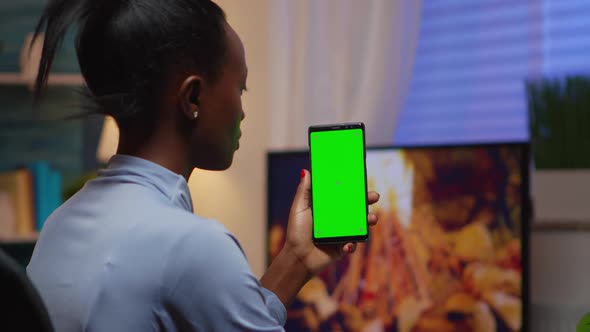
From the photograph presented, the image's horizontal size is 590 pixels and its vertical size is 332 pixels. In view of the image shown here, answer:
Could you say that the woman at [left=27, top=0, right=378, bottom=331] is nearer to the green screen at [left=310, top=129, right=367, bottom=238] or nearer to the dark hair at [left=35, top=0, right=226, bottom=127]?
the dark hair at [left=35, top=0, right=226, bottom=127]

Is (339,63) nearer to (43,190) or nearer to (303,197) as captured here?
(303,197)

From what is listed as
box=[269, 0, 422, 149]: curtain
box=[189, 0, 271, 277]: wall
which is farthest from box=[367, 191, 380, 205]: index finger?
box=[189, 0, 271, 277]: wall

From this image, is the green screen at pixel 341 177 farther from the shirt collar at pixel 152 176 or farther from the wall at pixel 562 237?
the wall at pixel 562 237

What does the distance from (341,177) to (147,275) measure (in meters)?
0.53

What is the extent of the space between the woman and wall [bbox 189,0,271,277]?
117 centimetres

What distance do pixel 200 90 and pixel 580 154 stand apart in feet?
3.36

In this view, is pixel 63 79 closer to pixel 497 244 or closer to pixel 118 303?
pixel 497 244

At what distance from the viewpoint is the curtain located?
2.06 metres

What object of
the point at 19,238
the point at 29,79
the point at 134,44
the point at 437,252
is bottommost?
the point at 19,238

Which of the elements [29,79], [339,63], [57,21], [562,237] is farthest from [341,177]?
[29,79]

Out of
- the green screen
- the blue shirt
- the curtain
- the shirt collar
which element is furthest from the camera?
the curtain

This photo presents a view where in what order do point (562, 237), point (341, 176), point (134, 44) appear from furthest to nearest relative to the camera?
1. point (562, 237)
2. point (341, 176)
3. point (134, 44)

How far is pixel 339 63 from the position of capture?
7.04 ft

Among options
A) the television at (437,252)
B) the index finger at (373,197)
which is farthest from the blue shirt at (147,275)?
the television at (437,252)
